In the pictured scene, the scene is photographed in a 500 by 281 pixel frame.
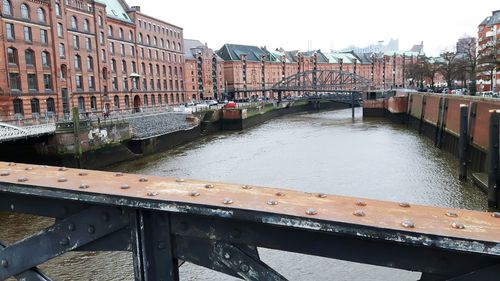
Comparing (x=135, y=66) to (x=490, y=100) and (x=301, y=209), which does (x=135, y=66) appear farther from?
(x=301, y=209)

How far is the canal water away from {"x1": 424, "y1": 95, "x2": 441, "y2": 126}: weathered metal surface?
1.89 meters

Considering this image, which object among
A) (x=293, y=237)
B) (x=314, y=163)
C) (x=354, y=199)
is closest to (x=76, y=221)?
(x=293, y=237)

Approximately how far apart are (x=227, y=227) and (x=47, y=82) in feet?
143

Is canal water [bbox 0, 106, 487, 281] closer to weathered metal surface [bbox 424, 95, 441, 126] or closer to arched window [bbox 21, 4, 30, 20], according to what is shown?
weathered metal surface [bbox 424, 95, 441, 126]

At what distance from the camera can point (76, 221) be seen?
2852mm

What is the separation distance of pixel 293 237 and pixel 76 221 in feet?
5.11

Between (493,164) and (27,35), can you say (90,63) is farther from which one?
(493,164)

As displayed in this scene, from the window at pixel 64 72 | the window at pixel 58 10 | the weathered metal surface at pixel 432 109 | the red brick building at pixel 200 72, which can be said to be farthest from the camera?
the red brick building at pixel 200 72

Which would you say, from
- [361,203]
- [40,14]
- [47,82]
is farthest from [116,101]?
[361,203]

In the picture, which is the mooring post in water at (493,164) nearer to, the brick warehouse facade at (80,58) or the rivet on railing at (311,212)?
the rivet on railing at (311,212)

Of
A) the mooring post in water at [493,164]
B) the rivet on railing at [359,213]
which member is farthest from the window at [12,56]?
the rivet on railing at [359,213]

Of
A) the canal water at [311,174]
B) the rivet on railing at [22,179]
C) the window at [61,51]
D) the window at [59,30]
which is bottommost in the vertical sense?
the canal water at [311,174]

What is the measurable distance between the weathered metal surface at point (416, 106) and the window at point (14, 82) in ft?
127

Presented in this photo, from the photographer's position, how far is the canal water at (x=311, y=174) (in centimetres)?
984
